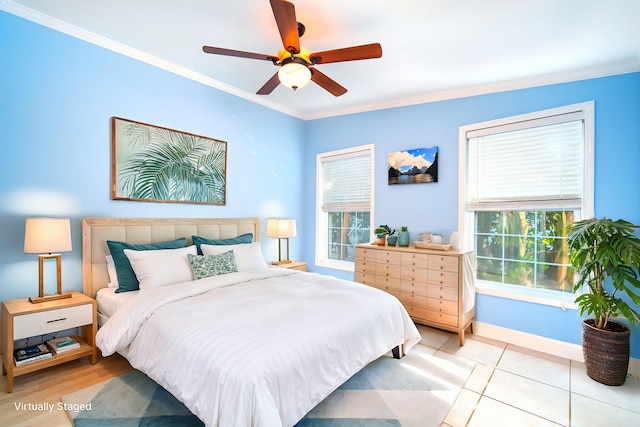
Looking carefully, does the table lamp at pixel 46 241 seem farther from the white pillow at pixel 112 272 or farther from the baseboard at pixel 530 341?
the baseboard at pixel 530 341

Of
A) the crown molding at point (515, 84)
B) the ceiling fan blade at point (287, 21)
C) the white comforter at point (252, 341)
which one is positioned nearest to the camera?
the white comforter at point (252, 341)

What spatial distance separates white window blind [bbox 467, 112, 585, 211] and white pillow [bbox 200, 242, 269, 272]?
2442 mm

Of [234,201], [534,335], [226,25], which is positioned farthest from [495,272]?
[226,25]

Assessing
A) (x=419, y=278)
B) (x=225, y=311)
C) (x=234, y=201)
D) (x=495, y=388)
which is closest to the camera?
(x=225, y=311)

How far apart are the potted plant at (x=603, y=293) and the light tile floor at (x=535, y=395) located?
0.17m

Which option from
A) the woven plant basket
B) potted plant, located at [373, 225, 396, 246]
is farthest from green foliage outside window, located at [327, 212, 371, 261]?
the woven plant basket

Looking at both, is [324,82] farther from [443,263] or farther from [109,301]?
[109,301]

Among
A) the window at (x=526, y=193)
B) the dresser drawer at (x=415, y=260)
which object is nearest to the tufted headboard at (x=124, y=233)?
the dresser drawer at (x=415, y=260)

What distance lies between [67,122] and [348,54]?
2414mm

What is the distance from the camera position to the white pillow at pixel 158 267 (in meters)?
2.55

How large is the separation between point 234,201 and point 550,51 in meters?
3.52

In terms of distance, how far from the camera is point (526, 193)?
3.09 m

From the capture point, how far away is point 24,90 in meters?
2.36

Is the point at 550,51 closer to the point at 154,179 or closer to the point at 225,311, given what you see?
the point at 225,311
